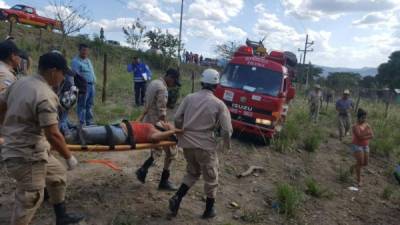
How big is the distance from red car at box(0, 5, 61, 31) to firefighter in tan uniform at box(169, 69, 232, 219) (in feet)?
73.9

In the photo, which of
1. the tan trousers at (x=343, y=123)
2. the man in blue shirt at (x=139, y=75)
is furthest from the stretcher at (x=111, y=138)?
the tan trousers at (x=343, y=123)

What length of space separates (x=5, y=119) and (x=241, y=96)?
6.78 m

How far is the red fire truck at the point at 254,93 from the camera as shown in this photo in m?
9.38

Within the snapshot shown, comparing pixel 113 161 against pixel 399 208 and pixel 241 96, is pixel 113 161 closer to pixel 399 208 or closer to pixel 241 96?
pixel 241 96

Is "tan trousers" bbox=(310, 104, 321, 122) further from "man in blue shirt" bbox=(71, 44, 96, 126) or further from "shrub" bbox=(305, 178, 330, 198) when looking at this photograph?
"man in blue shirt" bbox=(71, 44, 96, 126)

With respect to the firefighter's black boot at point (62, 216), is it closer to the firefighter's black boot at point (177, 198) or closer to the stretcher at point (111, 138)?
the stretcher at point (111, 138)

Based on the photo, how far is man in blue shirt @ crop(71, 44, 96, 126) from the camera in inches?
291

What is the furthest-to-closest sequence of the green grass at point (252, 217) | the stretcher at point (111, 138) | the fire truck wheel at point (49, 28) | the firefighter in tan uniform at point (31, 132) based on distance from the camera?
the fire truck wheel at point (49, 28)
the green grass at point (252, 217)
the stretcher at point (111, 138)
the firefighter in tan uniform at point (31, 132)

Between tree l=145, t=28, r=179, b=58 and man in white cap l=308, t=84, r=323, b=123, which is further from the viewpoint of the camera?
tree l=145, t=28, r=179, b=58

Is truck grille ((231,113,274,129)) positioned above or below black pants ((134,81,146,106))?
below

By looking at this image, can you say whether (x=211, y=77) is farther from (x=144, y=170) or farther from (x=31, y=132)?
(x=31, y=132)

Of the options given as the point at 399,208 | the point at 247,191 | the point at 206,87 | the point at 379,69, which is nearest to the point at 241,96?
the point at 247,191

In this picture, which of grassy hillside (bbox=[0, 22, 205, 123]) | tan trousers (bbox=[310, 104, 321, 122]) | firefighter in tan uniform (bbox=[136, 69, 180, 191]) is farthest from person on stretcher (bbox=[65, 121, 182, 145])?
tan trousers (bbox=[310, 104, 321, 122])

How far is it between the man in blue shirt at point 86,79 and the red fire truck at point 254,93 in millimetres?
3315
